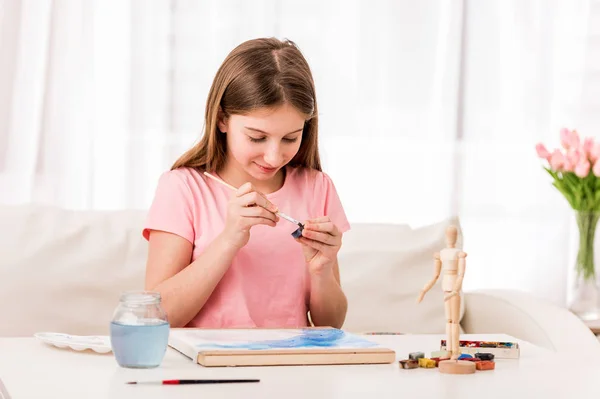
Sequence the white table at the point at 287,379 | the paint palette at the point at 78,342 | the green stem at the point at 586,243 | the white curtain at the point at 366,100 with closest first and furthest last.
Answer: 1. the white table at the point at 287,379
2. the paint palette at the point at 78,342
3. the green stem at the point at 586,243
4. the white curtain at the point at 366,100

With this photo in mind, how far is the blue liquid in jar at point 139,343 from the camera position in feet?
→ 3.85

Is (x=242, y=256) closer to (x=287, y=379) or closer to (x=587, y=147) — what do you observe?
(x=287, y=379)

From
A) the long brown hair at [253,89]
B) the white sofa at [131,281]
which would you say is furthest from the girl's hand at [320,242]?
the white sofa at [131,281]

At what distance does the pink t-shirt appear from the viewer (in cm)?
170

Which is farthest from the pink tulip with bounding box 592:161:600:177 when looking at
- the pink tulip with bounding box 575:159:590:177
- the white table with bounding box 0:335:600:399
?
the white table with bounding box 0:335:600:399

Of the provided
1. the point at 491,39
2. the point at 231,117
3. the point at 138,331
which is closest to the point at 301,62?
the point at 231,117

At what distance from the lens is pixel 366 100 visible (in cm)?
313

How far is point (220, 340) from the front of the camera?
1.32 meters

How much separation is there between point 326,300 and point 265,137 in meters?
0.33

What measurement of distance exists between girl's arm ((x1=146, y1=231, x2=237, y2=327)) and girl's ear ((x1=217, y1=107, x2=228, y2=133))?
0.73 ft

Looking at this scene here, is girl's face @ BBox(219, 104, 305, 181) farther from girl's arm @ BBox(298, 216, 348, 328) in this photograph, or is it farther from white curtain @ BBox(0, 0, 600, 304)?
white curtain @ BBox(0, 0, 600, 304)

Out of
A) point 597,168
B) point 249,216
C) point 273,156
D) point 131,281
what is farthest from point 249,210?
point 597,168

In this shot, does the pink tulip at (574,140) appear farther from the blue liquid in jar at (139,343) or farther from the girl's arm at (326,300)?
the blue liquid in jar at (139,343)

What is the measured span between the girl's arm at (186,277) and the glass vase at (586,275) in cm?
135
